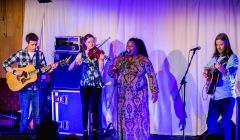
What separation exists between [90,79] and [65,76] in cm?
95

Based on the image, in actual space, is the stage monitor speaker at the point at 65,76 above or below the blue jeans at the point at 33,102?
above

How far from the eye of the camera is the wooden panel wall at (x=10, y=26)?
8836 mm

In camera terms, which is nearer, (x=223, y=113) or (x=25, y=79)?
(x=223, y=113)

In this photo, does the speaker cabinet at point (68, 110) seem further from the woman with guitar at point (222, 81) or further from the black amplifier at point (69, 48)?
the woman with guitar at point (222, 81)

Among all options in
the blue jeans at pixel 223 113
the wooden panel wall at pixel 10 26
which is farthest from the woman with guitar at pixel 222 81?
the wooden panel wall at pixel 10 26

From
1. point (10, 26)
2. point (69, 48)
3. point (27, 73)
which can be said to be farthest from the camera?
point (10, 26)

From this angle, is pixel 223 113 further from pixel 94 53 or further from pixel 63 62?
pixel 63 62

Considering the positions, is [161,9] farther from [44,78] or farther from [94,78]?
[44,78]

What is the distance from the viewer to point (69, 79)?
7.51 meters

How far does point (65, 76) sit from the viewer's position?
7527mm

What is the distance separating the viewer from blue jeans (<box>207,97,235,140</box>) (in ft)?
19.7

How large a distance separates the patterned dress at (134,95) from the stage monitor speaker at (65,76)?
4.05 feet

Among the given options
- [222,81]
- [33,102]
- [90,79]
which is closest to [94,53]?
[90,79]

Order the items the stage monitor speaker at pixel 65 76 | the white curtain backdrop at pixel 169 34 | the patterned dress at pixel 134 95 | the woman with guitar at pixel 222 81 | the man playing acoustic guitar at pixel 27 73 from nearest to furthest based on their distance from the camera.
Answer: the woman with guitar at pixel 222 81
the patterned dress at pixel 134 95
the man playing acoustic guitar at pixel 27 73
the stage monitor speaker at pixel 65 76
the white curtain backdrop at pixel 169 34
